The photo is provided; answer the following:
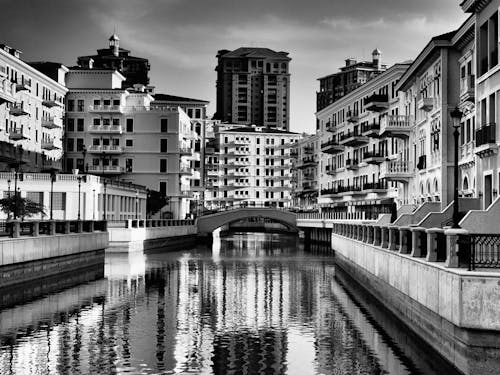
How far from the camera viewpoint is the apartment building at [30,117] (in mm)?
85125

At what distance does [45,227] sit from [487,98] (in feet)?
88.2

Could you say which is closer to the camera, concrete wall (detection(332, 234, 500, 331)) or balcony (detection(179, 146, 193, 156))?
concrete wall (detection(332, 234, 500, 331))

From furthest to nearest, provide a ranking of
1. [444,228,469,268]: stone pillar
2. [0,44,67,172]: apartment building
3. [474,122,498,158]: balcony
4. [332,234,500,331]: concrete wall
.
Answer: [0,44,67,172]: apartment building
[474,122,498,158]: balcony
[444,228,469,268]: stone pillar
[332,234,500,331]: concrete wall

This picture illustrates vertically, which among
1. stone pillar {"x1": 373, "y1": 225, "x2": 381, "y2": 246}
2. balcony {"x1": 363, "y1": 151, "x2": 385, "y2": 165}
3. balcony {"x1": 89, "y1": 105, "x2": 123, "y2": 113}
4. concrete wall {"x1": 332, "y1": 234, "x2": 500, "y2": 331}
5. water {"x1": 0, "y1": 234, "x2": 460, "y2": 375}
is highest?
balcony {"x1": 89, "y1": 105, "x2": 123, "y2": 113}

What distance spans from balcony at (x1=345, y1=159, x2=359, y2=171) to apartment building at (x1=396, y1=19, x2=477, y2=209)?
3180 cm

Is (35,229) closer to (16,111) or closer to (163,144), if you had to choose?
(16,111)

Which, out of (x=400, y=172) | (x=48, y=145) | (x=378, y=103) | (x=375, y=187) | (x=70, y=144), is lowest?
(x=375, y=187)

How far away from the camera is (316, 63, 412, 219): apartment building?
A: 7904 centimetres

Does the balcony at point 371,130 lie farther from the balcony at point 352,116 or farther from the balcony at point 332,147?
the balcony at point 332,147

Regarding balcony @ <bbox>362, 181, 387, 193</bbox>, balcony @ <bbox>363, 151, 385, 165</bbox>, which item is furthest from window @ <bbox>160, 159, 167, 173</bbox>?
balcony @ <bbox>363, 151, 385, 165</bbox>

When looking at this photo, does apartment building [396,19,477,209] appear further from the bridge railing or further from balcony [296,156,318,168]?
balcony [296,156,318,168]

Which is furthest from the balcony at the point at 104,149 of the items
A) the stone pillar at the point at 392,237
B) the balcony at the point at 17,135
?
the stone pillar at the point at 392,237

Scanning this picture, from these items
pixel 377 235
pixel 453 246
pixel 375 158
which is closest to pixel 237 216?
pixel 375 158

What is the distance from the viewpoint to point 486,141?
34.2m
